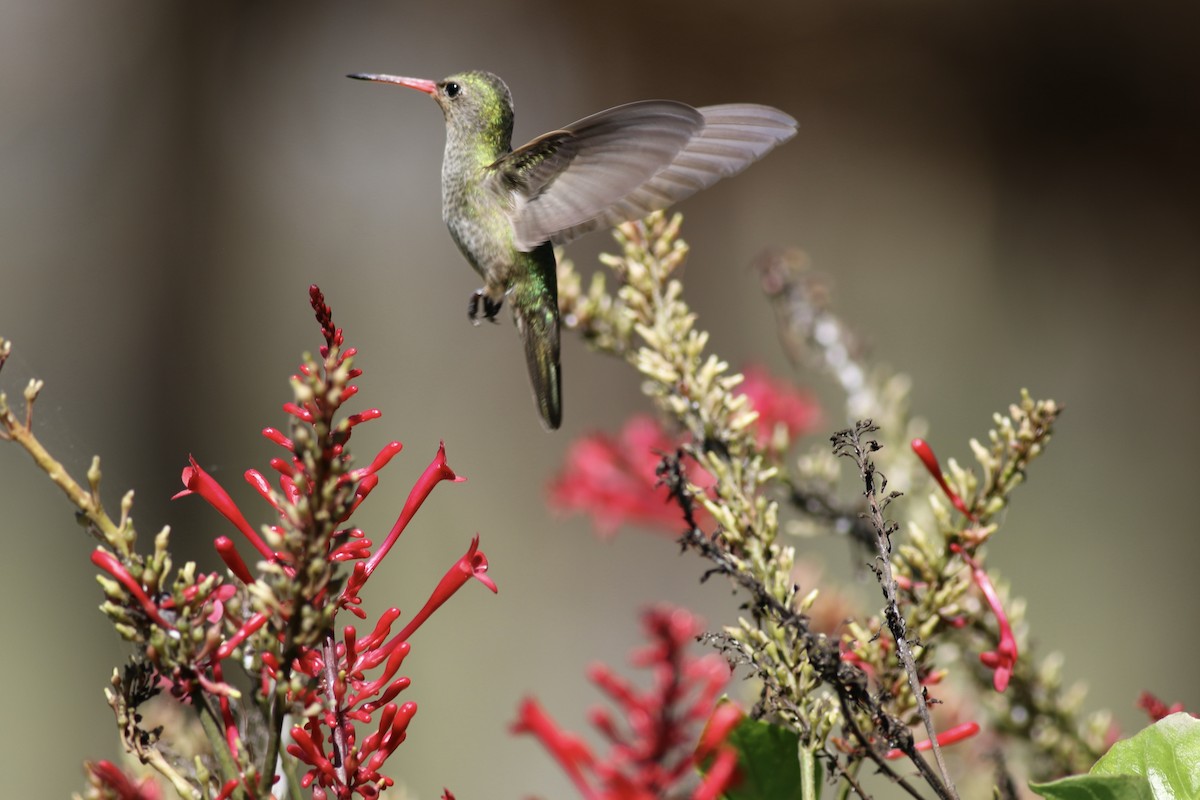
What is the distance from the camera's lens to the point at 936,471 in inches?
28.3

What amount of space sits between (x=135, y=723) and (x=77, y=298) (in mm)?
2863

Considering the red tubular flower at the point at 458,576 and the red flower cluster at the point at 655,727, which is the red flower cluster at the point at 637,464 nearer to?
the red tubular flower at the point at 458,576

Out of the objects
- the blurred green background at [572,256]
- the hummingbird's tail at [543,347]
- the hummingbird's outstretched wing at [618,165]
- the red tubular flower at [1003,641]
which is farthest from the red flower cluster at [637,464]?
the blurred green background at [572,256]

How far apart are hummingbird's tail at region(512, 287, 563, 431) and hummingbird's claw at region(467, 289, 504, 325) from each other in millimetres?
45

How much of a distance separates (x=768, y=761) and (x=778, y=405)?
3.11 feet

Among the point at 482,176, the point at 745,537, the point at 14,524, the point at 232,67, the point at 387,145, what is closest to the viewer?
the point at 745,537

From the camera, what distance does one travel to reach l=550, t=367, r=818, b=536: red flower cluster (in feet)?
4.87

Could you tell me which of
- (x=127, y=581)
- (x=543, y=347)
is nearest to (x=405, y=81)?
(x=543, y=347)

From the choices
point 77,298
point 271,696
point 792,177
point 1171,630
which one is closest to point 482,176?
point 271,696

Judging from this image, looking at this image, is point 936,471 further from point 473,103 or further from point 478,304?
point 473,103

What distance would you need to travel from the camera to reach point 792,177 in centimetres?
366

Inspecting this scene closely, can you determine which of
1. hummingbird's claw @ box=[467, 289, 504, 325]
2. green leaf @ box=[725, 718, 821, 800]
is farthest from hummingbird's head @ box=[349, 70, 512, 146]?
green leaf @ box=[725, 718, 821, 800]

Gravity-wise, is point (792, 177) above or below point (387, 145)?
below

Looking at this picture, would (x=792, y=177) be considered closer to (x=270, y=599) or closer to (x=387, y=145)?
(x=387, y=145)
